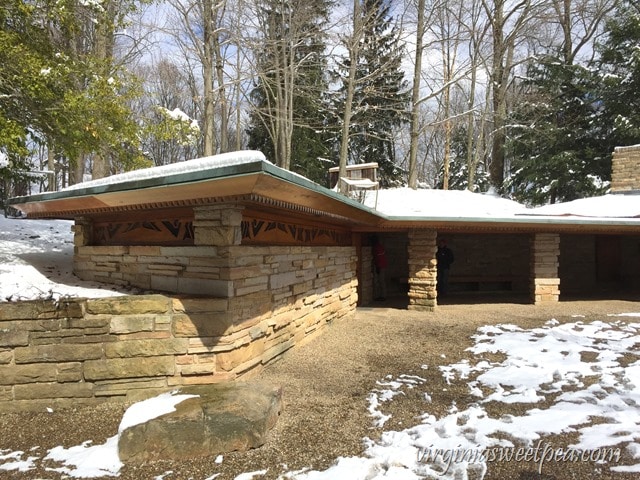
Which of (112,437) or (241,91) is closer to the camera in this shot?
(112,437)

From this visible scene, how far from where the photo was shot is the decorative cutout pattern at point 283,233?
4.52 metres

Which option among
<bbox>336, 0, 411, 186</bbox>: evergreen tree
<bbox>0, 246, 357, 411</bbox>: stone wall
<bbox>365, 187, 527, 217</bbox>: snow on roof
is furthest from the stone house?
<bbox>336, 0, 411, 186</bbox>: evergreen tree

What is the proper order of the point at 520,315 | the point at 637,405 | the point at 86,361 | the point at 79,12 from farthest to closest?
the point at 520,315
the point at 79,12
the point at 86,361
the point at 637,405

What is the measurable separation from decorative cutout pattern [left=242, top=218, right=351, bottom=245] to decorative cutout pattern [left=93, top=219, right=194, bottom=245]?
65cm

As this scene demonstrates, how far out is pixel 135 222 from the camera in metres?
4.92

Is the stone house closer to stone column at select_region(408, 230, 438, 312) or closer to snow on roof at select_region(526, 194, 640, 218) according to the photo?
stone column at select_region(408, 230, 438, 312)

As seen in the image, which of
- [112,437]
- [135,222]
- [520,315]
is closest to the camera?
[112,437]

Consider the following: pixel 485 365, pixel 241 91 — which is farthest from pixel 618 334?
pixel 241 91

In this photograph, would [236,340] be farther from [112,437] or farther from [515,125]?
[515,125]

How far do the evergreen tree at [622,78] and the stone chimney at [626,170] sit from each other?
43.9 inches

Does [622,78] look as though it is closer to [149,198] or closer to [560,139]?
[560,139]

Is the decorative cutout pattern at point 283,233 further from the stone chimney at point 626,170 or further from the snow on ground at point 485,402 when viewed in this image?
the stone chimney at point 626,170

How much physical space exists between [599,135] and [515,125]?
3355 mm

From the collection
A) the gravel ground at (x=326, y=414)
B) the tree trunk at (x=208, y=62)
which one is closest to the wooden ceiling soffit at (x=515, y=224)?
the gravel ground at (x=326, y=414)
